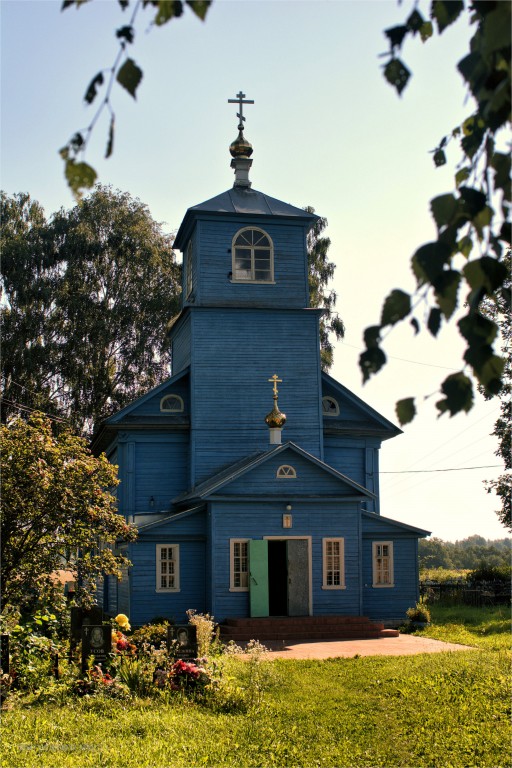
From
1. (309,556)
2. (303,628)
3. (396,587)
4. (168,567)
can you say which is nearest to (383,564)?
(396,587)

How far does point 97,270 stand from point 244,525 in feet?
56.4

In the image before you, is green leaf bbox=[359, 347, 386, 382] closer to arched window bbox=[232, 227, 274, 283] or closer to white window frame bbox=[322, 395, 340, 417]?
arched window bbox=[232, 227, 274, 283]

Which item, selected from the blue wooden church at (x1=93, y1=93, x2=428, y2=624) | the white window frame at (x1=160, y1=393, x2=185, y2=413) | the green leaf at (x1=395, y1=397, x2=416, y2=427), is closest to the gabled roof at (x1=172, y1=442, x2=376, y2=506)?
the blue wooden church at (x1=93, y1=93, x2=428, y2=624)

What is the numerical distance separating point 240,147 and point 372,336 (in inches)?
959

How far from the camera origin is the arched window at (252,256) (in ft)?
80.5

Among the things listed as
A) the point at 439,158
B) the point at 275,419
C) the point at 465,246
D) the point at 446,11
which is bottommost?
the point at 465,246

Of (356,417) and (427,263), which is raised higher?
(356,417)

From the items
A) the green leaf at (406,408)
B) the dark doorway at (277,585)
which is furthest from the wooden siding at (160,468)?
the green leaf at (406,408)

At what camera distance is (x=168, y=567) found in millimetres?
21656

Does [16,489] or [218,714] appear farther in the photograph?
[16,489]

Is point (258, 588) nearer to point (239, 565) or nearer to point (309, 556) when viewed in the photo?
point (239, 565)

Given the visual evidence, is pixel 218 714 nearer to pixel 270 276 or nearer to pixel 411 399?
pixel 411 399

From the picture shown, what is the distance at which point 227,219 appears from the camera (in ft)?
80.8

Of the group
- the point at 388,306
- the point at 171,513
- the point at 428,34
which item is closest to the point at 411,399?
the point at 388,306
